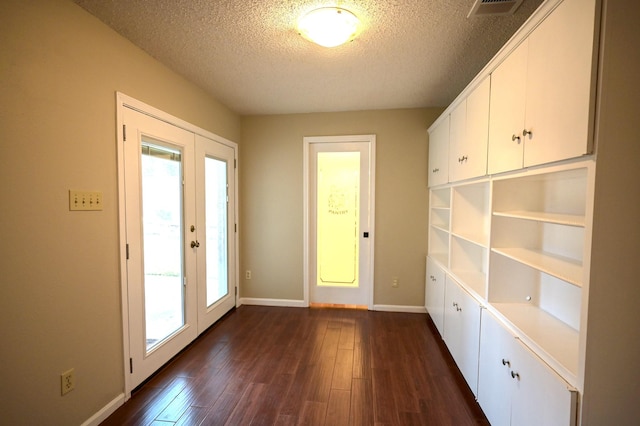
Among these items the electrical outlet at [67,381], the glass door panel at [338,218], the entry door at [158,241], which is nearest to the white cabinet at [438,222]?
the glass door panel at [338,218]

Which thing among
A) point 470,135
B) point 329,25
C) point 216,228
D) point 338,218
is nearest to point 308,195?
point 338,218

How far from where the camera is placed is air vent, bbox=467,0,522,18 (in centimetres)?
157

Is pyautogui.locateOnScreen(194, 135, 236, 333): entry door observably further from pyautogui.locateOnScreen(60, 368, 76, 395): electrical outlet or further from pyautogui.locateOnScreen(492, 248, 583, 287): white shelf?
pyautogui.locateOnScreen(492, 248, 583, 287): white shelf

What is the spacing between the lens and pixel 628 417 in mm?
1061

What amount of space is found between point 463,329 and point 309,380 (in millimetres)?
1270

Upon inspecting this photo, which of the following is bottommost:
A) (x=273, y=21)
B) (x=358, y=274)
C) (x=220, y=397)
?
(x=220, y=397)

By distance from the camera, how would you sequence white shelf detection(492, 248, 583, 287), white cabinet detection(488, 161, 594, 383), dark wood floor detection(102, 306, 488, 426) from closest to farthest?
1. white shelf detection(492, 248, 583, 287)
2. white cabinet detection(488, 161, 594, 383)
3. dark wood floor detection(102, 306, 488, 426)

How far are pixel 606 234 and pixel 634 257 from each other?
5.1 inches

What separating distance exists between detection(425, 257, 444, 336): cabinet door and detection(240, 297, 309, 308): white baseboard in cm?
155

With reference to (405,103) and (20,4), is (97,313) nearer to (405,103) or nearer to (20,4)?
(20,4)

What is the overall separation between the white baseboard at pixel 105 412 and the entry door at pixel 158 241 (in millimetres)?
116

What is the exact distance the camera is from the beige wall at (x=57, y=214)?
1.35 m

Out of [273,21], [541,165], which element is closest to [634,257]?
[541,165]

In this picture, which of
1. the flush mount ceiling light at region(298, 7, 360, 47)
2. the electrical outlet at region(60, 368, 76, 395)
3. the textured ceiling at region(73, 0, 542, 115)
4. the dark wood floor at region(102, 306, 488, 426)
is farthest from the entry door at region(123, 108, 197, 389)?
the flush mount ceiling light at region(298, 7, 360, 47)
